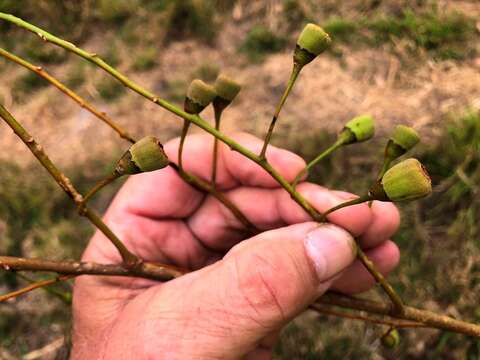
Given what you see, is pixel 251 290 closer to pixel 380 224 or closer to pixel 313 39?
pixel 313 39

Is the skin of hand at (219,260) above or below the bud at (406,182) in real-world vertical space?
below

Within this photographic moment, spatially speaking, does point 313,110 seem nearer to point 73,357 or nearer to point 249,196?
point 249,196

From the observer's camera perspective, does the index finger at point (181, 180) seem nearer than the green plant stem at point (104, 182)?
No

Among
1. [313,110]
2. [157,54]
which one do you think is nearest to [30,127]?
[157,54]

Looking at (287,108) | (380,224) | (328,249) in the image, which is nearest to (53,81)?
(328,249)

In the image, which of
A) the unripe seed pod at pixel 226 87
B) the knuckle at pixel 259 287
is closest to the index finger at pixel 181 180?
the unripe seed pod at pixel 226 87

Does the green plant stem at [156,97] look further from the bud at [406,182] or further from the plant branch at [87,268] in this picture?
the plant branch at [87,268]
